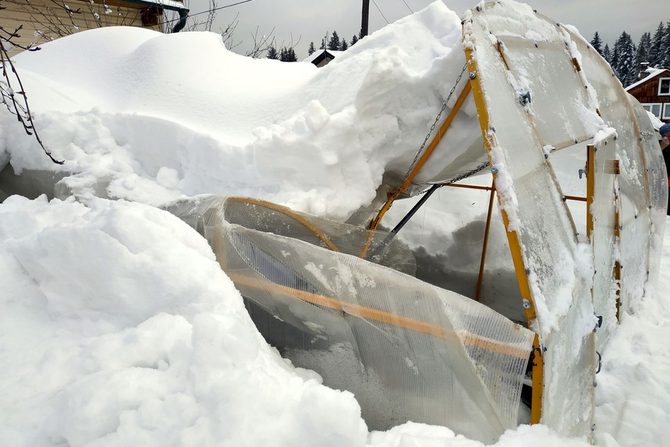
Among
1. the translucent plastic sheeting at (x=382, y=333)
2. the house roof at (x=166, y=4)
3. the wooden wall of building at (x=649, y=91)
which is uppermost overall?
the house roof at (x=166, y=4)

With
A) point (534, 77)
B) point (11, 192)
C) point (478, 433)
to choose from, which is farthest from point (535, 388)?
point (11, 192)

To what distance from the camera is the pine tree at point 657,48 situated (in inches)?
2268

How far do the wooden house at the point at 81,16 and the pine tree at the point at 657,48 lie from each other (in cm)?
6107

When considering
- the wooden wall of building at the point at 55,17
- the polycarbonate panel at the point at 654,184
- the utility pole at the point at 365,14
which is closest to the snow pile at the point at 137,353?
the polycarbonate panel at the point at 654,184

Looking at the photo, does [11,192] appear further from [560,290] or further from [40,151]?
[560,290]

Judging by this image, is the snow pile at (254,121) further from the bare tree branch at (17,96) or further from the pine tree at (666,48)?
the pine tree at (666,48)

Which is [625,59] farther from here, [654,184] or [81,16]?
[654,184]

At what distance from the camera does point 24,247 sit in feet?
7.95

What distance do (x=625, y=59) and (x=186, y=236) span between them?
71649 mm

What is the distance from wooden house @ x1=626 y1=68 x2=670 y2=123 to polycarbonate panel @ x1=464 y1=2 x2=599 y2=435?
43.8 meters

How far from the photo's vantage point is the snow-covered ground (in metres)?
1.69

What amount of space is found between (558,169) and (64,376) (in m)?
4.14

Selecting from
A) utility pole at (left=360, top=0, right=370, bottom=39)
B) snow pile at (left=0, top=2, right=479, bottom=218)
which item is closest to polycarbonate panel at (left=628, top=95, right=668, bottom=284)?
snow pile at (left=0, top=2, right=479, bottom=218)

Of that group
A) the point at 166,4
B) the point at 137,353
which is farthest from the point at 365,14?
the point at 137,353
